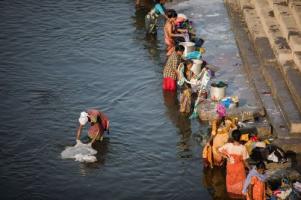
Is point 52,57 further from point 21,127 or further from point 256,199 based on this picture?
point 256,199

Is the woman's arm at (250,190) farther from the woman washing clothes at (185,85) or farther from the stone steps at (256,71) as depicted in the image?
the woman washing clothes at (185,85)

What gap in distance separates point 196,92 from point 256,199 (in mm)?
5088

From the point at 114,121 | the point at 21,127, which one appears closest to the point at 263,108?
the point at 114,121

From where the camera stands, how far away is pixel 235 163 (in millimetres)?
10523

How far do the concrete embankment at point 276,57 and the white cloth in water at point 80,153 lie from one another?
144 inches

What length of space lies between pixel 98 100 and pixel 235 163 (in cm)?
A: 507

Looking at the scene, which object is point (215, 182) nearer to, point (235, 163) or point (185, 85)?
point (235, 163)

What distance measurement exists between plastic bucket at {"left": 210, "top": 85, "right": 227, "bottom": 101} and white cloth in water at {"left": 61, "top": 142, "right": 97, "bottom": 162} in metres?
3.29

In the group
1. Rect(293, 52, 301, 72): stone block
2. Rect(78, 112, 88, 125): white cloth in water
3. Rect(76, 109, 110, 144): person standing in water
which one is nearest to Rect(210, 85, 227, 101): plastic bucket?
Rect(293, 52, 301, 72): stone block

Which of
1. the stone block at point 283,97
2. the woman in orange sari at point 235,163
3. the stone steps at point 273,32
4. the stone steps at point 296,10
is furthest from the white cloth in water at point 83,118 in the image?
the stone steps at point 296,10

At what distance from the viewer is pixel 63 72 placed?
53.5ft

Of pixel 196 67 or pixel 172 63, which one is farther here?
pixel 196 67

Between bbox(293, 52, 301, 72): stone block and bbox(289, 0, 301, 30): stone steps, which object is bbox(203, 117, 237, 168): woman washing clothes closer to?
bbox(293, 52, 301, 72): stone block

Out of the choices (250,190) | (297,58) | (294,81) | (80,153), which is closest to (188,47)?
(297,58)
